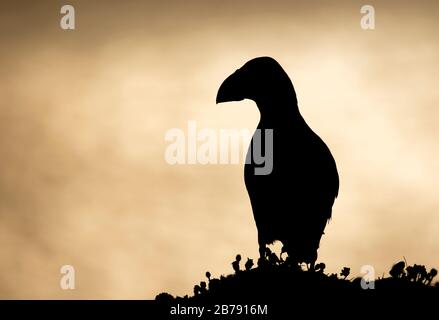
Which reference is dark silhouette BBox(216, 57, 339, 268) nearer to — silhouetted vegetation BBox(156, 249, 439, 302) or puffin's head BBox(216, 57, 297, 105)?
puffin's head BBox(216, 57, 297, 105)

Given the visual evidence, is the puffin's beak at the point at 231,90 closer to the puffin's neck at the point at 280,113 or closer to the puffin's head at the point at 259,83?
the puffin's head at the point at 259,83

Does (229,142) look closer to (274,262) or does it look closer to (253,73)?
(253,73)

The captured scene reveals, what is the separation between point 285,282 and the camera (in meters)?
6.54

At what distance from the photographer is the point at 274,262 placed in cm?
692

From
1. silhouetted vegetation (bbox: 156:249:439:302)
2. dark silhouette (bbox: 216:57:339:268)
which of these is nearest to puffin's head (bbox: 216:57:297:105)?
dark silhouette (bbox: 216:57:339:268)

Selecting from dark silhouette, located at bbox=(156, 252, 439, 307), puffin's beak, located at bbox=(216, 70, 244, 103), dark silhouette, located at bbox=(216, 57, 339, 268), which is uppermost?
puffin's beak, located at bbox=(216, 70, 244, 103)

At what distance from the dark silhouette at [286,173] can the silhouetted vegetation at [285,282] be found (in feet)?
8.23

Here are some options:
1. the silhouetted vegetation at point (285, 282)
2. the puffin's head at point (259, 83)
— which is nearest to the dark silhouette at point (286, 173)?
the puffin's head at point (259, 83)

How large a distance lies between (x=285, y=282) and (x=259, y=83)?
4263mm

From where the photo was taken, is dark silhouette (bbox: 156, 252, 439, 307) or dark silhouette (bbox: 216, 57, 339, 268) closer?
dark silhouette (bbox: 156, 252, 439, 307)

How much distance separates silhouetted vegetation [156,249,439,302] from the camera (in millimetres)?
6465

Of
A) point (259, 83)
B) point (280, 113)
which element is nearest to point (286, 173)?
point (280, 113)
